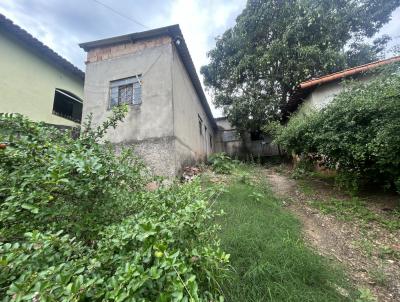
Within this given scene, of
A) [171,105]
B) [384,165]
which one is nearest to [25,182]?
[171,105]

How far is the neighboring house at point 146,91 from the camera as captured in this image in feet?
19.5

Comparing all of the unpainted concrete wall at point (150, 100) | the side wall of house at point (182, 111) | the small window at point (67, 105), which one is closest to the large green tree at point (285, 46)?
Answer: the side wall of house at point (182, 111)

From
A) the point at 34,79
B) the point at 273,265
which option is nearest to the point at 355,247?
the point at 273,265

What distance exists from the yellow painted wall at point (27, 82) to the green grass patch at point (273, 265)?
8298 mm

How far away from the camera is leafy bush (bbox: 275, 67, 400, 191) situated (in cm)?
385

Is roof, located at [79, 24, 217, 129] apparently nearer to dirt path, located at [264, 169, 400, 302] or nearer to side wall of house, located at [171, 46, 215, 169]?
side wall of house, located at [171, 46, 215, 169]

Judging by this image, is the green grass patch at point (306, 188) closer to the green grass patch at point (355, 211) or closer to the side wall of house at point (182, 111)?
the green grass patch at point (355, 211)

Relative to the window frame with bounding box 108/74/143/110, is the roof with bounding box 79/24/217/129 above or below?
above

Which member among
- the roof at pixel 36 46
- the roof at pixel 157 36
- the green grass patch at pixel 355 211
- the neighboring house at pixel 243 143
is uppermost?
the roof at pixel 36 46

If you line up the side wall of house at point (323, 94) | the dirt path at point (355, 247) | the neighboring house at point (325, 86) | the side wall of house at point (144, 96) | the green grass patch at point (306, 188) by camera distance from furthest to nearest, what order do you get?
the side wall of house at point (323, 94) → the neighboring house at point (325, 86) → the side wall of house at point (144, 96) → the green grass patch at point (306, 188) → the dirt path at point (355, 247)

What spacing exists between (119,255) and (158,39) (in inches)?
266

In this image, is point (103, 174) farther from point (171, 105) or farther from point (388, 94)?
point (388, 94)

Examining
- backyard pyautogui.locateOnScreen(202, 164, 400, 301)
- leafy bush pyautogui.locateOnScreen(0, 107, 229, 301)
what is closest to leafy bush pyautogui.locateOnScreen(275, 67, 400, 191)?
backyard pyautogui.locateOnScreen(202, 164, 400, 301)

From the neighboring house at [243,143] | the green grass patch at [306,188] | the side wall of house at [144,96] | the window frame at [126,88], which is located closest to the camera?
the green grass patch at [306,188]
